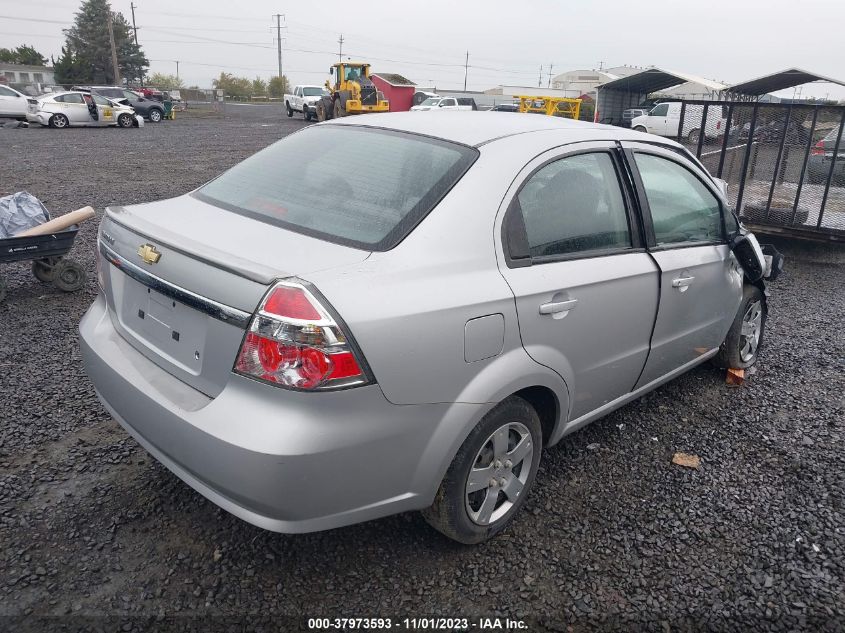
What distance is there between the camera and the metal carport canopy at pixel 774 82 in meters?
10.5

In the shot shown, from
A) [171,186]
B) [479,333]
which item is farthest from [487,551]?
[171,186]

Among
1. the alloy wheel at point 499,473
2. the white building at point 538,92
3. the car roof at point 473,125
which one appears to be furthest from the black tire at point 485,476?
the white building at point 538,92

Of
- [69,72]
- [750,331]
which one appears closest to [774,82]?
[750,331]

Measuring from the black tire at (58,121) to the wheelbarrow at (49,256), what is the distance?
21.5 m

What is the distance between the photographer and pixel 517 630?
223 centimetres

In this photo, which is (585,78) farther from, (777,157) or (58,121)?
(777,157)

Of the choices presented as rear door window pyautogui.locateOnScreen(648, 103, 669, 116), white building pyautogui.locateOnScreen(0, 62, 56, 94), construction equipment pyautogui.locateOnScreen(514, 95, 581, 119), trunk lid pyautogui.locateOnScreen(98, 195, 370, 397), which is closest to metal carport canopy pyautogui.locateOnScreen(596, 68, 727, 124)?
rear door window pyautogui.locateOnScreen(648, 103, 669, 116)

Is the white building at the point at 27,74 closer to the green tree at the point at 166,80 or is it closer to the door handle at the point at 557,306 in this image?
the green tree at the point at 166,80

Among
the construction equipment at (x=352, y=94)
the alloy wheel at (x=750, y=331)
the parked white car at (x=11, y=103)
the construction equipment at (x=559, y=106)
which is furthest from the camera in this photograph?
the construction equipment at (x=352, y=94)

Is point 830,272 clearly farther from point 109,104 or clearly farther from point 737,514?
point 109,104

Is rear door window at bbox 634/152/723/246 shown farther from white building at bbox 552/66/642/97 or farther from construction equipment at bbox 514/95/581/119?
white building at bbox 552/66/642/97

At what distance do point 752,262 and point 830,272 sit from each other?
14.3 feet

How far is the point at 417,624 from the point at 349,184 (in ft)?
5.58

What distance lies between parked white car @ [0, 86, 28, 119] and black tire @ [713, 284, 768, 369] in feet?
86.7
